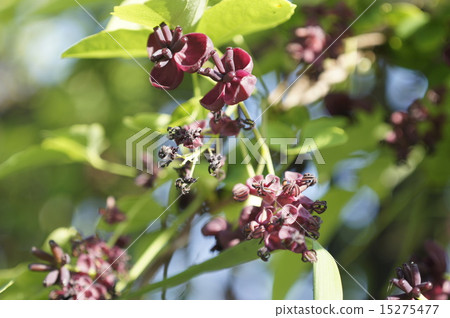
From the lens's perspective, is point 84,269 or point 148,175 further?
point 148,175

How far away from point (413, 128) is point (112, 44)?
692 millimetres

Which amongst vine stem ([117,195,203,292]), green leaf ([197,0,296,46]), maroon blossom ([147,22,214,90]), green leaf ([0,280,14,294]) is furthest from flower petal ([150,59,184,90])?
green leaf ([0,280,14,294])

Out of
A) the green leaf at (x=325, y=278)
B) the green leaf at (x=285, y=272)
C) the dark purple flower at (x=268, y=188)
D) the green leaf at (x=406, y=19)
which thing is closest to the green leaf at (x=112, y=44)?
the dark purple flower at (x=268, y=188)

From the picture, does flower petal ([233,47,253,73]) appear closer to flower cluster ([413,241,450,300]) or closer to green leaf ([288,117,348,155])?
green leaf ([288,117,348,155])

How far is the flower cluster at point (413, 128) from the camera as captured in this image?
3.92ft

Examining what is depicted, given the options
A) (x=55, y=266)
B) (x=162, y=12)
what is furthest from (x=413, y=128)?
(x=55, y=266)

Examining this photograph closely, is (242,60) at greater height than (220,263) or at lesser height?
greater

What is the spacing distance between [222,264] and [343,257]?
711 millimetres

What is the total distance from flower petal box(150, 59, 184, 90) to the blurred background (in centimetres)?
25

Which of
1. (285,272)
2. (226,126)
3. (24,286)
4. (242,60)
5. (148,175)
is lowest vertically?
(285,272)

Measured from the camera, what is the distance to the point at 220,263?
82 cm

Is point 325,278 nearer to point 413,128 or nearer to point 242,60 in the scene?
point 242,60

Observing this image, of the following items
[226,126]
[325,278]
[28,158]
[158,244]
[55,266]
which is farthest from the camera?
[28,158]
